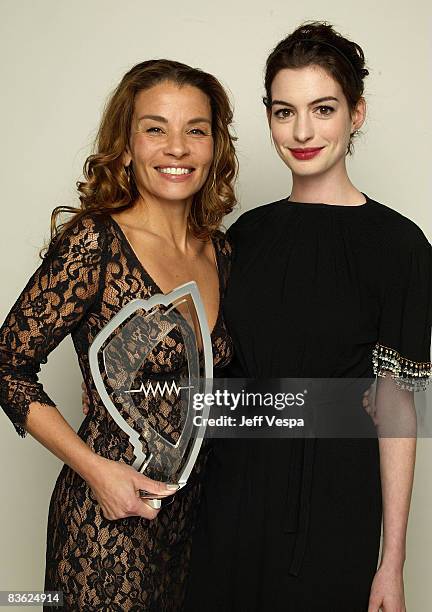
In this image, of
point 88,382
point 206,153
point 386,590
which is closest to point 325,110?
point 206,153

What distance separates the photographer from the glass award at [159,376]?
229 centimetres

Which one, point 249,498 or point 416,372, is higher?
point 416,372

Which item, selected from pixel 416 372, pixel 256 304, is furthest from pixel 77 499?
pixel 416 372

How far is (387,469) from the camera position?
2498 mm

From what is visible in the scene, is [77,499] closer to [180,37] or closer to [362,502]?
[362,502]

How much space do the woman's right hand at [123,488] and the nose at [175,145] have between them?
2.61ft

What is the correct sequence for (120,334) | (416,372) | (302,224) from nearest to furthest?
(120,334), (416,372), (302,224)

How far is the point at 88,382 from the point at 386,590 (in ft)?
3.01

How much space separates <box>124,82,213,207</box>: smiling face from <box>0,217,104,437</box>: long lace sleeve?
29cm

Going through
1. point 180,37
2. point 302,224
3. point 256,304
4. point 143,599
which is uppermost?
point 180,37

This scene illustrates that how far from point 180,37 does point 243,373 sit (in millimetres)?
1789

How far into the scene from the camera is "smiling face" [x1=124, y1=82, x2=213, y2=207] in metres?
2.50

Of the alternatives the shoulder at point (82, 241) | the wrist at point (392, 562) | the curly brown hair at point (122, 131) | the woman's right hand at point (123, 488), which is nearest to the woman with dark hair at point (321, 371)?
the wrist at point (392, 562)

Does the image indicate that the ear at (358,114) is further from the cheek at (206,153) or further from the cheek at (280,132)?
the cheek at (206,153)
